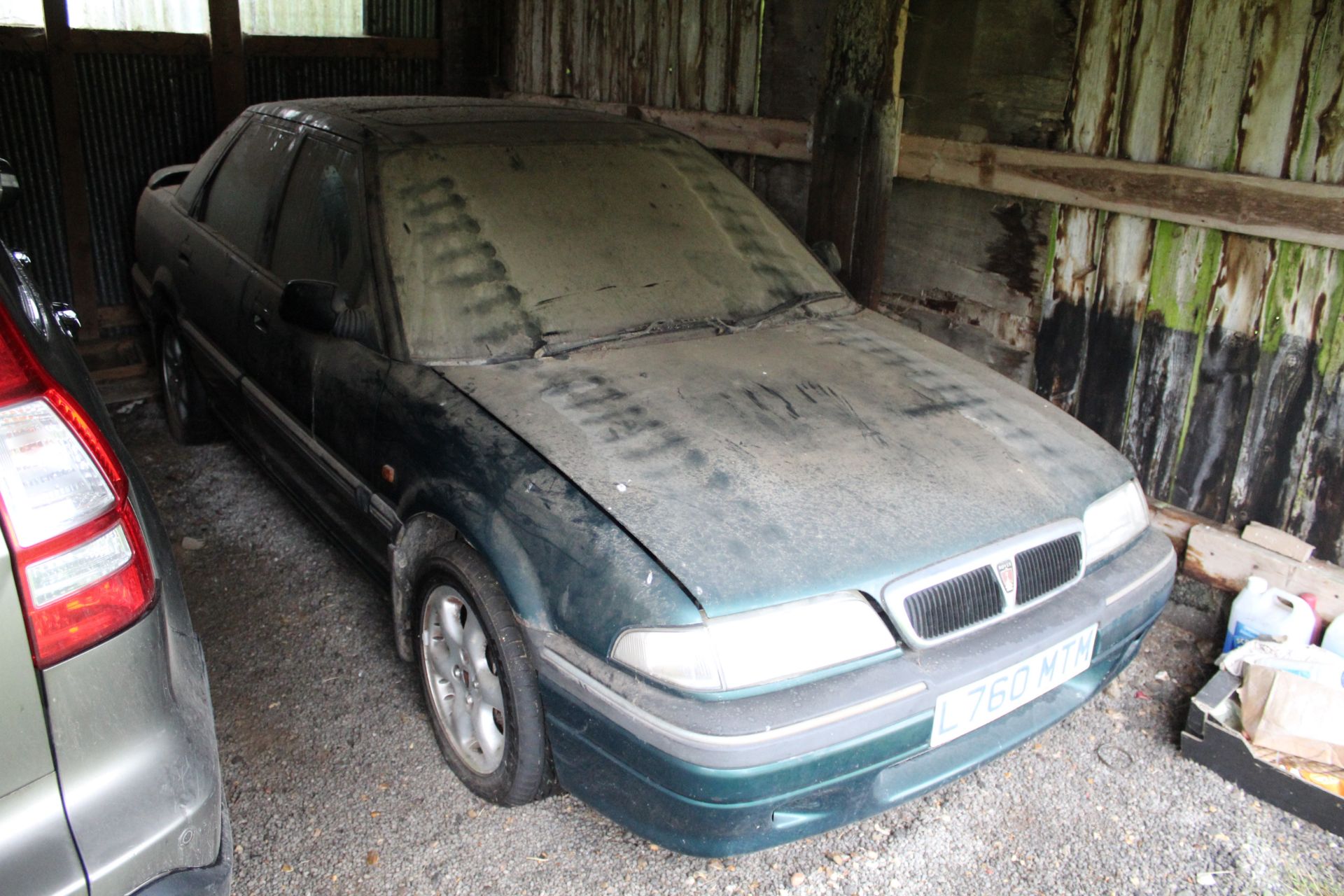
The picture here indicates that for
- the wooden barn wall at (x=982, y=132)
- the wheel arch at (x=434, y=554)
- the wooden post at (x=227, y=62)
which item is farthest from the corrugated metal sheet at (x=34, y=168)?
the wooden barn wall at (x=982, y=132)

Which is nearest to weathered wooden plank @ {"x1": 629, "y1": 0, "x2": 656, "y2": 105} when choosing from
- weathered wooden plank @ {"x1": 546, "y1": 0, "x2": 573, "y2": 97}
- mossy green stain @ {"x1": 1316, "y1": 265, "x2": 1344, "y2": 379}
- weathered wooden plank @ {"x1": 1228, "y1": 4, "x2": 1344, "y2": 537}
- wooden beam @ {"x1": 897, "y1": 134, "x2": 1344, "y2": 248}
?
weathered wooden plank @ {"x1": 546, "y1": 0, "x2": 573, "y2": 97}

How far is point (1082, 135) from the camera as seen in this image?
383 centimetres

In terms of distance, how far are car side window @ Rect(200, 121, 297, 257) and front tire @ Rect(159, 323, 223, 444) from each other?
713 millimetres

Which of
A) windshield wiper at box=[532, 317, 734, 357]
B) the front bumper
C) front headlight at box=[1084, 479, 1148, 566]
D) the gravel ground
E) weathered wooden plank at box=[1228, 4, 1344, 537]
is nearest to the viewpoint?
the front bumper

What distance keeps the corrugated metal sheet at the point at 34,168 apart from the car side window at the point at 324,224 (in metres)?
2.52

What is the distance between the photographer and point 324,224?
321 cm

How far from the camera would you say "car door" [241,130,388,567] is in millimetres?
2922

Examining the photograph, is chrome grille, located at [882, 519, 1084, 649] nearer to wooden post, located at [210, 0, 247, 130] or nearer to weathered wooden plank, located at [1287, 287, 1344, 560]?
weathered wooden plank, located at [1287, 287, 1344, 560]

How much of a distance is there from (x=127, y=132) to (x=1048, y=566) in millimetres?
5181

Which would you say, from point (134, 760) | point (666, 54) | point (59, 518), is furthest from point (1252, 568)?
point (666, 54)

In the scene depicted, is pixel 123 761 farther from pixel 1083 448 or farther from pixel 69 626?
pixel 1083 448

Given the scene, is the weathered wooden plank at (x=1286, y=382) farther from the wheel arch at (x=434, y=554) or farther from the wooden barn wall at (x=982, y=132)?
the wheel arch at (x=434, y=554)

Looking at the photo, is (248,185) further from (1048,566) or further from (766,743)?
(1048,566)

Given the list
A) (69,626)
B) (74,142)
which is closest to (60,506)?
(69,626)
